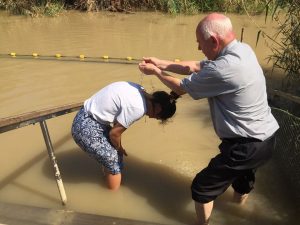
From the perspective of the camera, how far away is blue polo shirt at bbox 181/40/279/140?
2.72 m

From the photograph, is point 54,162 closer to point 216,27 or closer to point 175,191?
point 175,191

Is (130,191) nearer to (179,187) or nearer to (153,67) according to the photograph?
(179,187)

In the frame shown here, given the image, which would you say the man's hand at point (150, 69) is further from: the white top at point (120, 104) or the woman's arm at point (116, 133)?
the woman's arm at point (116, 133)

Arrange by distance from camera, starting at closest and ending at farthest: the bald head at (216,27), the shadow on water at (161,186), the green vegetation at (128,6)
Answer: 1. the bald head at (216,27)
2. the shadow on water at (161,186)
3. the green vegetation at (128,6)

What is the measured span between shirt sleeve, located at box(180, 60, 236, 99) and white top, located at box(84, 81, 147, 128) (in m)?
0.64

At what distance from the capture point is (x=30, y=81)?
662 cm

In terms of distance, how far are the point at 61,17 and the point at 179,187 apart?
7.79 metres

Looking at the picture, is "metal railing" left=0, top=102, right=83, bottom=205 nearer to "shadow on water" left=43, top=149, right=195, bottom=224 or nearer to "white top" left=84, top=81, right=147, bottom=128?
"white top" left=84, top=81, right=147, bottom=128

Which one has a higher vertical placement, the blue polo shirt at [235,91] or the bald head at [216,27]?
the bald head at [216,27]

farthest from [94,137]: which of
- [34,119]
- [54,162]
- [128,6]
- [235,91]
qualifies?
[128,6]

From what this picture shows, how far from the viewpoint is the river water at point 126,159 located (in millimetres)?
3881

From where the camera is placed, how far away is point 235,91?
2.79 m

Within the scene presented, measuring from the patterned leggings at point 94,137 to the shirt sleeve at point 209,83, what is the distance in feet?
3.40

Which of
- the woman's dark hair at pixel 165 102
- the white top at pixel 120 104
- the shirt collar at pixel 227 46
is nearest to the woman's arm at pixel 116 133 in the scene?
the white top at pixel 120 104
